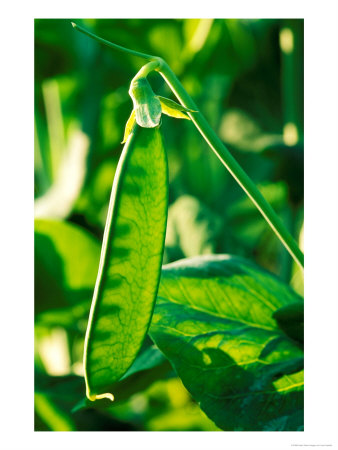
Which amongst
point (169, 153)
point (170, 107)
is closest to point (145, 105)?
point (170, 107)

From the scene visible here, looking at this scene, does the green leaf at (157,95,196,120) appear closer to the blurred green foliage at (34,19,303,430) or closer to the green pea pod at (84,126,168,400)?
the green pea pod at (84,126,168,400)

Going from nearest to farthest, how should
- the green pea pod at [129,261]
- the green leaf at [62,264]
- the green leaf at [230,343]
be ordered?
1. the green pea pod at [129,261]
2. the green leaf at [230,343]
3. the green leaf at [62,264]

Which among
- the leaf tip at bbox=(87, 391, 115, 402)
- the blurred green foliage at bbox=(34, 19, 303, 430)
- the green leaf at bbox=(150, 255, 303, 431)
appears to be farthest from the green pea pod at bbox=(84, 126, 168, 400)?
the blurred green foliage at bbox=(34, 19, 303, 430)

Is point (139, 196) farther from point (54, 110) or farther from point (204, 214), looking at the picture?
point (54, 110)

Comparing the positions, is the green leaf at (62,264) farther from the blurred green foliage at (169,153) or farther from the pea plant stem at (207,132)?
the pea plant stem at (207,132)

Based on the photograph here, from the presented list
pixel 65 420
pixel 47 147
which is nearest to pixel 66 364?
pixel 65 420
